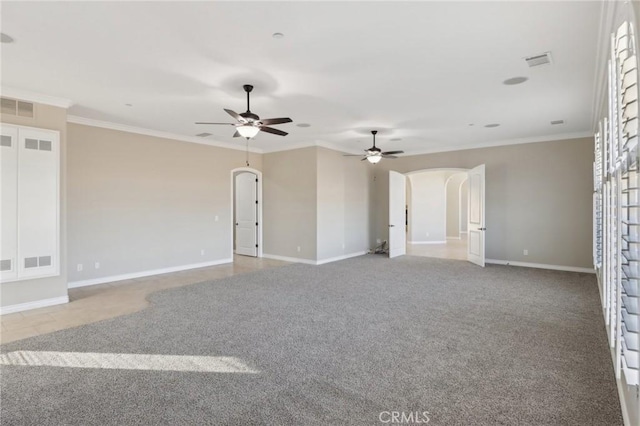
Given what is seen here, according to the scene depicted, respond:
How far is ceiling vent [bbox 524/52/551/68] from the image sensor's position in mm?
3456

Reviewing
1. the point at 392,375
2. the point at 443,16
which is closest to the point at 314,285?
the point at 392,375

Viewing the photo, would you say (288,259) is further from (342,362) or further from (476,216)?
(342,362)

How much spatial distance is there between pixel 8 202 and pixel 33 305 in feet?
4.75

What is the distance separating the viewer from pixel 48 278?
4734 mm

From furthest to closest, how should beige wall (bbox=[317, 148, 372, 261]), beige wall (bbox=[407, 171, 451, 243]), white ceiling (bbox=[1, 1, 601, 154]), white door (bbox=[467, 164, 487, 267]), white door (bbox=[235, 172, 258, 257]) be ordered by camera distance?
beige wall (bbox=[407, 171, 451, 243]) < white door (bbox=[235, 172, 258, 257]) < beige wall (bbox=[317, 148, 372, 261]) < white door (bbox=[467, 164, 487, 267]) < white ceiling (bbox=[1, 1, 601, 154])

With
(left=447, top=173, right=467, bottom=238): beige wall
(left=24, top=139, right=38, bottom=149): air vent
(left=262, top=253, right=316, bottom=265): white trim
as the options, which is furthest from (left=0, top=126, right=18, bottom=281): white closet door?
(left=447, top=173, right=467, bottom=238): beige wall

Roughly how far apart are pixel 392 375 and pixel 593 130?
22.5 feet

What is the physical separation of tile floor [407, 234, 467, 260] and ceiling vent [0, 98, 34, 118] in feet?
28.2

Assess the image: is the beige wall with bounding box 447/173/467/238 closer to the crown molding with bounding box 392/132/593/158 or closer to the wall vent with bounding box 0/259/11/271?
the crown molding with bounding box 392/132/593/158

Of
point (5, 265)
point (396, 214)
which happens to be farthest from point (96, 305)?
point (396, 214)

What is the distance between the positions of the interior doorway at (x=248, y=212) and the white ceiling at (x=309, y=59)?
Answer: 3.34 metres

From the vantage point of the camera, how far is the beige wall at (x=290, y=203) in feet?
26.0

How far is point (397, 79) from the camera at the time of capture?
4.07 m

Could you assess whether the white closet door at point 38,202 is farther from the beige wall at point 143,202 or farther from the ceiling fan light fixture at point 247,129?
the ceiling fan light fixture at point 247,129
